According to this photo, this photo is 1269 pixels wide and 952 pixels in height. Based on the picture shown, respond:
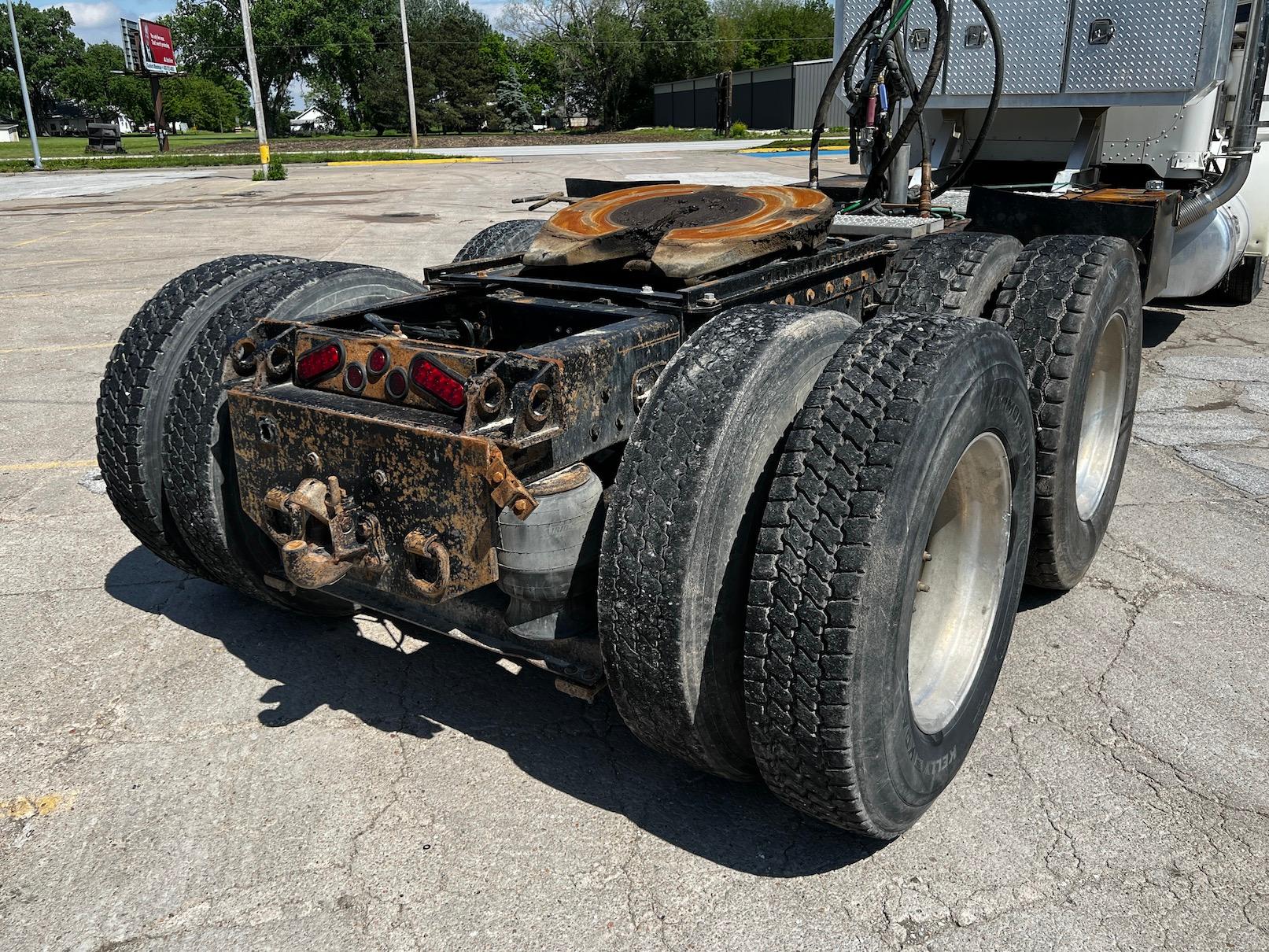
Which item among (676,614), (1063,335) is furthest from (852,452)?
(1063,335)

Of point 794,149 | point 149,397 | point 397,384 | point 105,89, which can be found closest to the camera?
point 397,384

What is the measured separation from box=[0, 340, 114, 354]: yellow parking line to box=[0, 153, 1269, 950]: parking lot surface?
11.9 ft

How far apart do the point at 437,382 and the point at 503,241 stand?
2219 millimetres

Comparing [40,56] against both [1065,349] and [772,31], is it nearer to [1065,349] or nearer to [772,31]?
[772,31]

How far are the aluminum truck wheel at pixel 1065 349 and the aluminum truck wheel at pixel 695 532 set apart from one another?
130 centimetres

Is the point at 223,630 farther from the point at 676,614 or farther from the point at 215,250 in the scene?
the point at 215,250

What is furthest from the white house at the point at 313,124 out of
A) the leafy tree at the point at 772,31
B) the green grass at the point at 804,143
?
the green grass at the point at 804,143

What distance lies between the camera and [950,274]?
3734mm

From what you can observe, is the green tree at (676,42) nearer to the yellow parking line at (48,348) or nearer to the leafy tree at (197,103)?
the leafy tree at (197,103)

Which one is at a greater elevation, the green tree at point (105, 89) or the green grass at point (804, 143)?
the green tree at point (105, 89)

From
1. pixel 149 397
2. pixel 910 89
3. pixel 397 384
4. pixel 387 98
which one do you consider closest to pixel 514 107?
pixel 387 98

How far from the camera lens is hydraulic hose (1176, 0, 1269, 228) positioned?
20.4ft

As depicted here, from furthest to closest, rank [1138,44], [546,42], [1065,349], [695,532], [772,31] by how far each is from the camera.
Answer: [772,31]
[546,42]
[1138,44]
[1065,349]
[695,532]

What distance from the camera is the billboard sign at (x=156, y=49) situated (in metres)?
50.8
